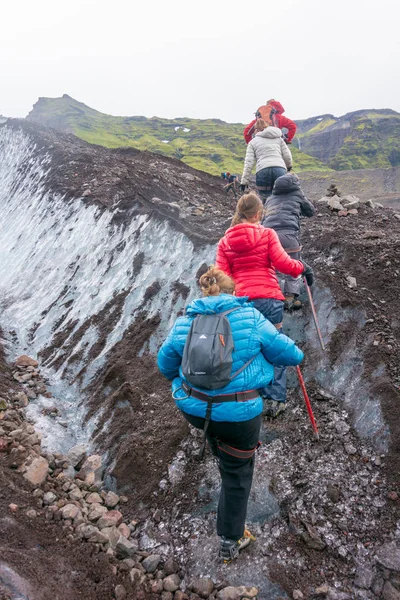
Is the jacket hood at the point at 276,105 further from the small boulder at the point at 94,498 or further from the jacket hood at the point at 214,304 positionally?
the small boulder at the point at 94,498

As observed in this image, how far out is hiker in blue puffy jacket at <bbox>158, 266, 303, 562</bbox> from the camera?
3.36m

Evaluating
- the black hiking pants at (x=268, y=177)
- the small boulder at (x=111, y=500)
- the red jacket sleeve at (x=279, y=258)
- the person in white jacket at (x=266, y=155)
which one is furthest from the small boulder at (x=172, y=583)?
the black hiking pants at (x=268, y=177)

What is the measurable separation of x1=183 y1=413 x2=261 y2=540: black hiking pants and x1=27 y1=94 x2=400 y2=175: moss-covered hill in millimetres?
59127

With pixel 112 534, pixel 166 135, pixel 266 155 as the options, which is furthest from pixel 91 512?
pixel 166 135

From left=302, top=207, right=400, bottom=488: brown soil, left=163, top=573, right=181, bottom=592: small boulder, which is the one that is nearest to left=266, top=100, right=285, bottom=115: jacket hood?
left=302, top=207, right=400, bottom=488: brown soil

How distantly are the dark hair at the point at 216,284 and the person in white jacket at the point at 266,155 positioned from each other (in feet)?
13.4

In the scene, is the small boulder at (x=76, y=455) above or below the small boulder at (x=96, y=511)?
below

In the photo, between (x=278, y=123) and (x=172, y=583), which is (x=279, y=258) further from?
(x=278, y=123)

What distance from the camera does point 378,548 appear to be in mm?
3885

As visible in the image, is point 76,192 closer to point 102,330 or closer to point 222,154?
point 102,330

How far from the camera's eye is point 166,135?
90.1 m

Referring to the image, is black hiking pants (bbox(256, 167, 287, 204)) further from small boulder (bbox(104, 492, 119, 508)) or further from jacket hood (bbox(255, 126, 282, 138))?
small boulder (bbox(104, 492, 119, 508))

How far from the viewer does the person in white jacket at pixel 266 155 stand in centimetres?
729

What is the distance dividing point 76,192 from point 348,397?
13742 millimetres
